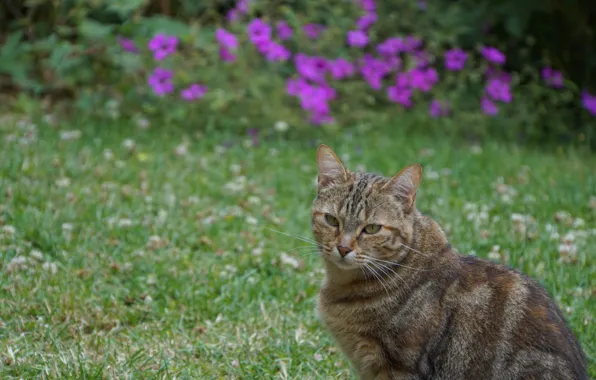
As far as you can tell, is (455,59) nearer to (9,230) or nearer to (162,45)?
(162,45)

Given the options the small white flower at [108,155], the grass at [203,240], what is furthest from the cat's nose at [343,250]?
the small white flower at [108,155]

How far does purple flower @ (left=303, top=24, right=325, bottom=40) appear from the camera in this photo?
313 inches

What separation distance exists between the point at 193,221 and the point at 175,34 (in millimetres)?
2908

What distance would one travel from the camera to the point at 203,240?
16.4 ft

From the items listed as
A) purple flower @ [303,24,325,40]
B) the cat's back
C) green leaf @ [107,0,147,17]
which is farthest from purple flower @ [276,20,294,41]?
the cat's back

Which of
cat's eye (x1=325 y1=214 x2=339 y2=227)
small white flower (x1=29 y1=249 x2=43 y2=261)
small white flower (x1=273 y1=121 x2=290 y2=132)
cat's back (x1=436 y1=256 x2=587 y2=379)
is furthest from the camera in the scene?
small white flower (x1=273 y1=121 x2=290 y2=132)

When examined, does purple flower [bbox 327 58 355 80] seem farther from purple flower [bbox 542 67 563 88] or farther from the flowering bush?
purple flower [bbox 542 67 563 88]

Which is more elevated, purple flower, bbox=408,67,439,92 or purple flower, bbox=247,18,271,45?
purple flower, bbox=247,18,271,45

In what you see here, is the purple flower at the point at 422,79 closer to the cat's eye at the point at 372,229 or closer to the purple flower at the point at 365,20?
the purple flower at the point at 365,20

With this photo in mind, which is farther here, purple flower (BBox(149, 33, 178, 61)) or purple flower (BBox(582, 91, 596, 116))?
purple flower (BBox(582, 91, 596, 116))

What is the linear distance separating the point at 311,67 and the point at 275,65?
0.33m

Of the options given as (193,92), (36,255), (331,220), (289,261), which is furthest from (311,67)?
(331,220)

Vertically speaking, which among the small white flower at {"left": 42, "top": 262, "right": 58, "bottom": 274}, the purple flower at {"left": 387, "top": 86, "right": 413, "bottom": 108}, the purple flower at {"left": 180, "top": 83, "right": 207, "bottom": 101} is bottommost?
the purple flower at {"left": 387, "top": 86, "right": 413, "bottom": 108}

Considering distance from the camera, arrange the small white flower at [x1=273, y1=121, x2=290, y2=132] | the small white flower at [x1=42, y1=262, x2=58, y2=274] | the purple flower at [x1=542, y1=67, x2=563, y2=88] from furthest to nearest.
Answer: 1. the purple flower at [x1=542, y1=67, x2=563, y2=88]
2. the small white flower at [x1=273, y1=121, x2=290, y2=132]
3. the small white flower at [x1=42, y1=262, x2=58, y2=274]
